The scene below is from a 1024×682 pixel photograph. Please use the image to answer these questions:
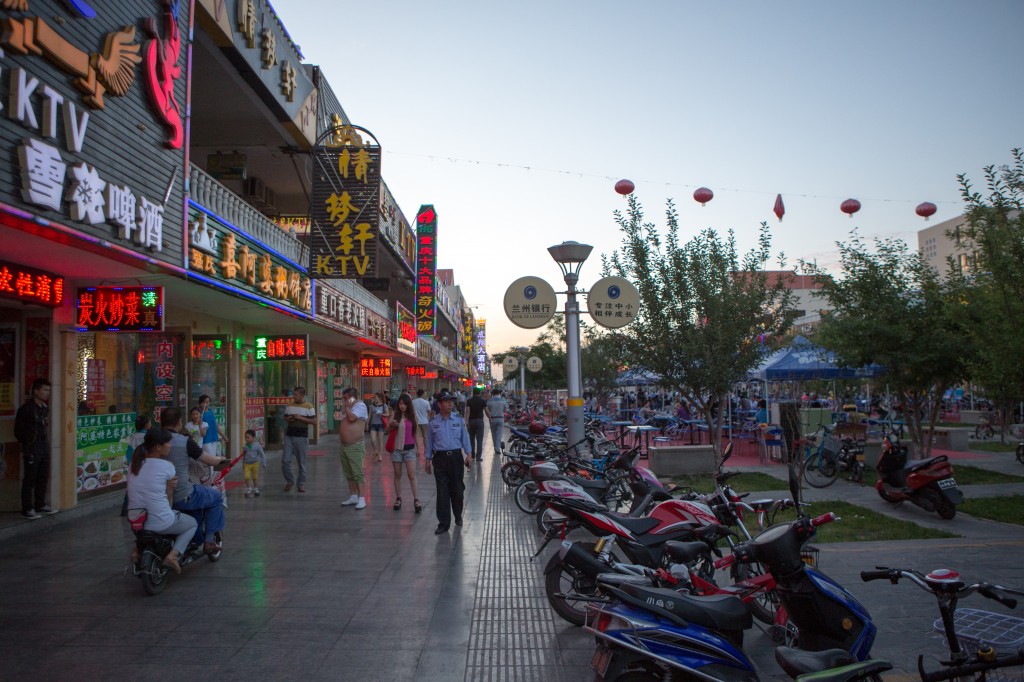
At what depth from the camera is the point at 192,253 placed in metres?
9.03

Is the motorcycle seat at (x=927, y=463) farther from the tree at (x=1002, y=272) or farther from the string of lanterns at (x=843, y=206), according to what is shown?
the string of lanterns at (x=843, y=206)

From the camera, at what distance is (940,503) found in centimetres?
930

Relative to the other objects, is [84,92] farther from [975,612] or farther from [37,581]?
[975,612]

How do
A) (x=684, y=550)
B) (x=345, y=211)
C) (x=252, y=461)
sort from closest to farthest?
(x=684, y=550) → (x=252, y=461) → (x=345, y=211)

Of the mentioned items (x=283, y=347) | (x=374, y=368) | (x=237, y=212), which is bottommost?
(x=374, y=368)

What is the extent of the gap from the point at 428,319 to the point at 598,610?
26.2 metres

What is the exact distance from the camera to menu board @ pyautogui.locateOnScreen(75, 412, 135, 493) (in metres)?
9.77

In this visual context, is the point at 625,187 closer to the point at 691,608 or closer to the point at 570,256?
the point at 570,256

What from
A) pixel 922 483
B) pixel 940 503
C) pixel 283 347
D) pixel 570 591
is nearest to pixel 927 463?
pixel 922 483

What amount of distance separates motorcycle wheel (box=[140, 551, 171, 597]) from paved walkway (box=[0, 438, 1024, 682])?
92mm

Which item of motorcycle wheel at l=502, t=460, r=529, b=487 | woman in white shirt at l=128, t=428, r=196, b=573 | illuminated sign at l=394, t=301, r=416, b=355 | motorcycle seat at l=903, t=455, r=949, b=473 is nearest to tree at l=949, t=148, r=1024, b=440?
motorcycle seat at l=903, t=455, r=949, b=473

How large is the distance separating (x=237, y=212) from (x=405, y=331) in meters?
18.4

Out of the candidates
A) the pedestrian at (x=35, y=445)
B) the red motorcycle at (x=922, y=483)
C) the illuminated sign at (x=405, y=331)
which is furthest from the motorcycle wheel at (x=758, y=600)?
the illuminated sign at (x=405, y=331)

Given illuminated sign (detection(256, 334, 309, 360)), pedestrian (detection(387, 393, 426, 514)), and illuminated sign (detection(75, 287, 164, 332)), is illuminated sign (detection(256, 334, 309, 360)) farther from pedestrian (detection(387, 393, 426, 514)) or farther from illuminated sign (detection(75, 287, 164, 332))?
illuminated sign (detection(75, 287, 164, 332))
